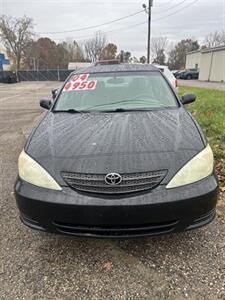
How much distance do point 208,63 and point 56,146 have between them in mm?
31821

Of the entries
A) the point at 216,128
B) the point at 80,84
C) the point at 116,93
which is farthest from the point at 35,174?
the point at 216,128

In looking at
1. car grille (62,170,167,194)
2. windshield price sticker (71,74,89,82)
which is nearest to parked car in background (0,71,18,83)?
windshield price sticker (71,74,89,82)

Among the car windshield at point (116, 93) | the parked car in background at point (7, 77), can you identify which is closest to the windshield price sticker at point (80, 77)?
the car windshield at point (116, 93)

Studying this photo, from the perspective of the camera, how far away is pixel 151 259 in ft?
7.26

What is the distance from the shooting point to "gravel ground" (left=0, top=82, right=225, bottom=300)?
192cm

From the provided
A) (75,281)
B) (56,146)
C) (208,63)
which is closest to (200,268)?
(75,281)

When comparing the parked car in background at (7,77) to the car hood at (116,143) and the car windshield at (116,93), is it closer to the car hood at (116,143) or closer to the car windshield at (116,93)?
the car windshield at (116,93)

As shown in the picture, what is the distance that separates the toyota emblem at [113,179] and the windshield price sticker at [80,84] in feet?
5.94

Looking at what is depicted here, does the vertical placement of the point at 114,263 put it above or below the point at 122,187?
below

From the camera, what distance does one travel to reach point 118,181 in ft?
6.36

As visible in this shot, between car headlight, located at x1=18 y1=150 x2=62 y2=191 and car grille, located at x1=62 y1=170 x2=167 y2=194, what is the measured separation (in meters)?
0.17

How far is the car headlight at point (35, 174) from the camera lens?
203 cm

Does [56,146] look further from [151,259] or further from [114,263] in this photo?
[151,259]

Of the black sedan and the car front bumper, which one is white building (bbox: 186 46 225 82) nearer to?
the black sedan
